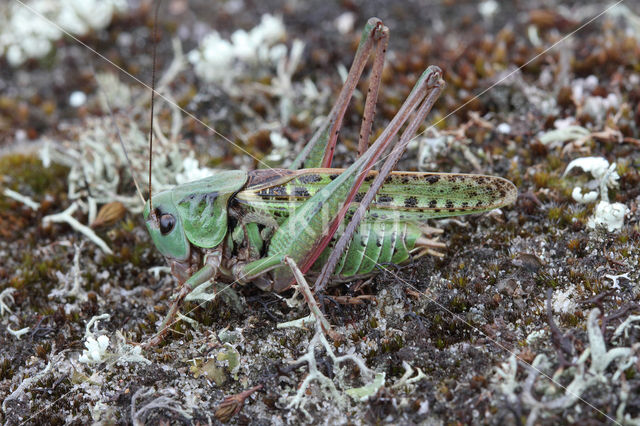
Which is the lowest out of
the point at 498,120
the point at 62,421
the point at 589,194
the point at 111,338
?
the point at 62,421

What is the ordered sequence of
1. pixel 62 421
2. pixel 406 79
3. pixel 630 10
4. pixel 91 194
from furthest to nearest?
1. pixel 630 10
2. pixel 406 79
3. pixel 91 194
4. pixel 62 421

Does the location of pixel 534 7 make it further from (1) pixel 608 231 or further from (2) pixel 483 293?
(2) pixel 483 293

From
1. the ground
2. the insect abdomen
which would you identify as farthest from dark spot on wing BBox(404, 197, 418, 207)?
the ground

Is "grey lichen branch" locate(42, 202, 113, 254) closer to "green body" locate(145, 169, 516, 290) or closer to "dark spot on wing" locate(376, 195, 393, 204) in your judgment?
"green body" locate(145, 169, 516, 290)

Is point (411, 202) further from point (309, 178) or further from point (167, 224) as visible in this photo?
point (167, 224)

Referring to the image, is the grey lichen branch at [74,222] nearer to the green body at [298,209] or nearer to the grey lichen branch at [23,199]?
the grey lichen branch at [23,199]

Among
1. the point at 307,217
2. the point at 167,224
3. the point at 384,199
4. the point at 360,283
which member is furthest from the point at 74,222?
the point at 384,199

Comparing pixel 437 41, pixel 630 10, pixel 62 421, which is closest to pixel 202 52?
pixel 437 41
